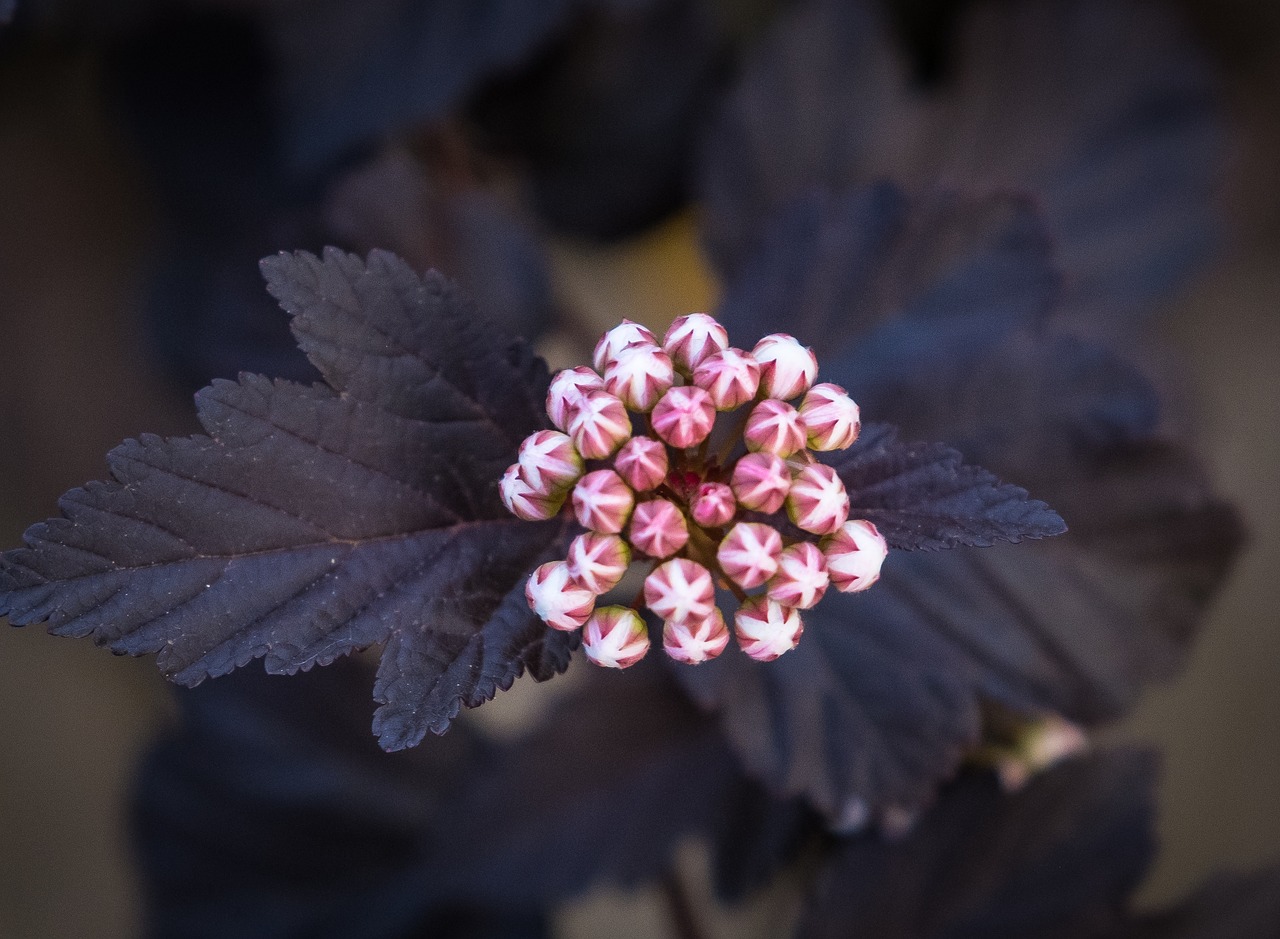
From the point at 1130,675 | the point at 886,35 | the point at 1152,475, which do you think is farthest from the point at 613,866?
the point at 886,35

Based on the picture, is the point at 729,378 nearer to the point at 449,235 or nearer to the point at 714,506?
the point at 714,506

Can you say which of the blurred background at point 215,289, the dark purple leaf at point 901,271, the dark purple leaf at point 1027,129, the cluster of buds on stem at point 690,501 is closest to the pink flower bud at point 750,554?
the cluster of buds on stem at point 690,501

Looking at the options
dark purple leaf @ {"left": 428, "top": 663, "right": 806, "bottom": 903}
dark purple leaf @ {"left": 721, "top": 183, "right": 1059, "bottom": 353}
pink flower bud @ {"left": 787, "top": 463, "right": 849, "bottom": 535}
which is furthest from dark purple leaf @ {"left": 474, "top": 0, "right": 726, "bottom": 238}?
pink flower bud @ {"left": 787, "top": 463, "right": 849, "bottom": 535}

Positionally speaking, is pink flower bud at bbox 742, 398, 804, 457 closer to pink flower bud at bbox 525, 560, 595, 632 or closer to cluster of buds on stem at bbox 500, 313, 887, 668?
cluster of buds on stem at bbox 500, 313, 887, 668

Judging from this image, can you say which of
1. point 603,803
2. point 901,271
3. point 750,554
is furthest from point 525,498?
point 603,803

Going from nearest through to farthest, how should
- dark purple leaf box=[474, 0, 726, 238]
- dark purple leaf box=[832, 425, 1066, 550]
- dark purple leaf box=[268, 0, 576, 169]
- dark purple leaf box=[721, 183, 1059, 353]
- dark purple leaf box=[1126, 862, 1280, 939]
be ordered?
dark purple leaf box=[832, 425, 1066, 550], dark purple leaf box=[721, 183, 1059, 353], dark purple leaf box=[1126, 862, 1280, 939], dark purple leaf box=[268, 0, 576, 169], dark purple leaf box=[474, 0, 726, 238]

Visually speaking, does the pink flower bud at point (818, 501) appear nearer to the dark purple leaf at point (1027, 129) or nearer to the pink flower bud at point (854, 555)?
the pink flower bud at point (854, 555)
